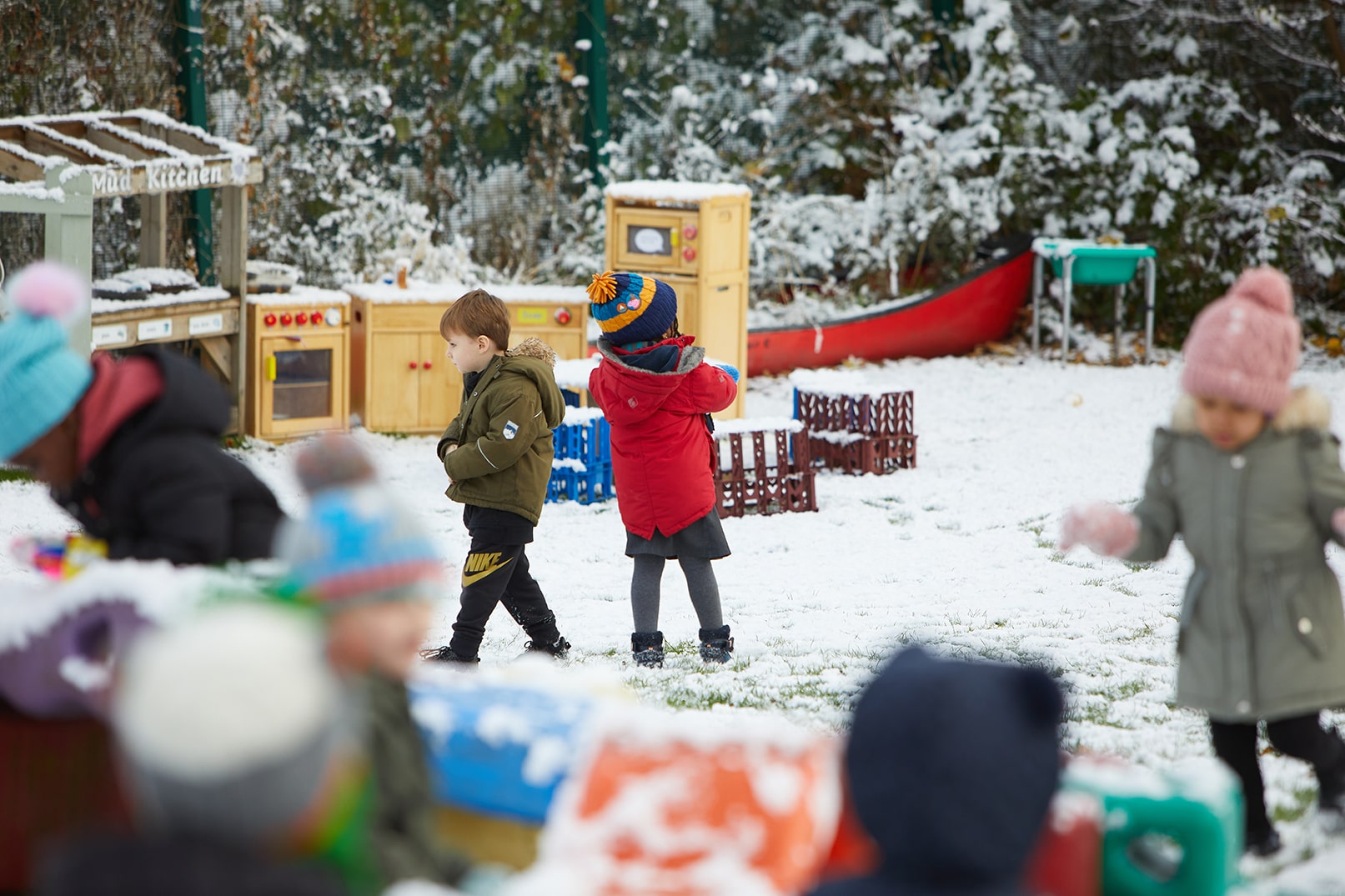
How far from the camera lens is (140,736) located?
156cm

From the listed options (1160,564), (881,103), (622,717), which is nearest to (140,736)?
(622,717)

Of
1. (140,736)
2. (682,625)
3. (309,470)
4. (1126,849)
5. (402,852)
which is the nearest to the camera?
(140,736)

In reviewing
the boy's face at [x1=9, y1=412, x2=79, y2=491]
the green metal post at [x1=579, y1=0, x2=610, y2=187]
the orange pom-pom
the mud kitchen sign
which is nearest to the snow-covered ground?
the orange pom-pom

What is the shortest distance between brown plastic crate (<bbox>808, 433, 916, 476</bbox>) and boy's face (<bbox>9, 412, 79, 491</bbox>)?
5934mm

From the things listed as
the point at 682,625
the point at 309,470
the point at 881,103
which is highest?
the point at 881,103

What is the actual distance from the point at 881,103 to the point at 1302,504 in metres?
10.0

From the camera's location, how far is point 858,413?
27.3 ft

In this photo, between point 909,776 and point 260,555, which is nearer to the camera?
point 909,776

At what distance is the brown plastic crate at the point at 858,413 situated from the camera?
8.30 metres

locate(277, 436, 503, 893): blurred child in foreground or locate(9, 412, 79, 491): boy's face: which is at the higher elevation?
locate(9, 412, 79, 491): boy's face

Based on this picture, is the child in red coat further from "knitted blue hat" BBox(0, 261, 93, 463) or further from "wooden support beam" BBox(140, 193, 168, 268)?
"wooden support beam" BBox(140, 193, 168, 268)

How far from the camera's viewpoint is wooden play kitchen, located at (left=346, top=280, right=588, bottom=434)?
29.5 feet

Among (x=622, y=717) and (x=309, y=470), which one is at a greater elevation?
(x=309, y=470)

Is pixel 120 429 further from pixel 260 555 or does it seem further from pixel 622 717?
pixel 622 717
